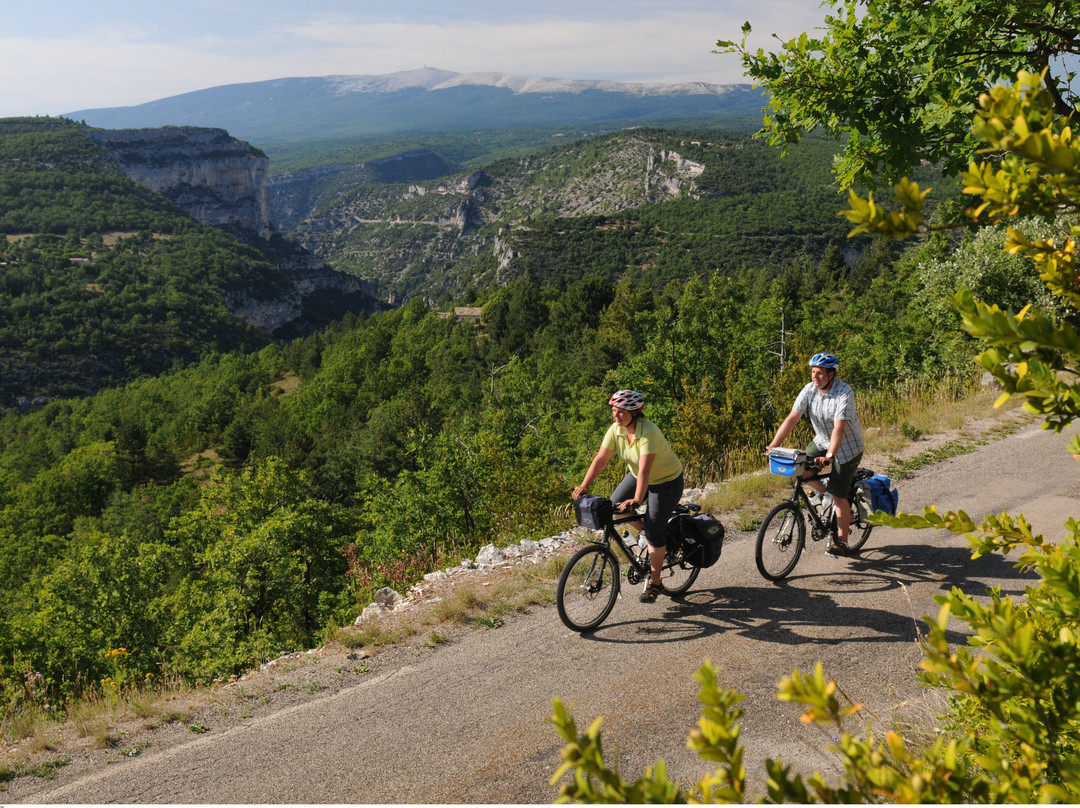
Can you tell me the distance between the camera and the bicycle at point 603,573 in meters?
5.88

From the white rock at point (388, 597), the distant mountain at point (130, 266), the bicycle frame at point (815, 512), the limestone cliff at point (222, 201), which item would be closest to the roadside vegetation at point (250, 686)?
the white rock at point (388, 597)

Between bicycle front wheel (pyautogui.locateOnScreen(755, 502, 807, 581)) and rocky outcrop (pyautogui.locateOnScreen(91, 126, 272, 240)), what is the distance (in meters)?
207

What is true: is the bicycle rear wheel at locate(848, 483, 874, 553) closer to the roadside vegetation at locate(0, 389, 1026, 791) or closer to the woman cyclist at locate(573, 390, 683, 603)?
the roadside vegetation at locate(0, 389, 1026, 791)

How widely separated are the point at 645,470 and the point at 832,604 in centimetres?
Result: 228

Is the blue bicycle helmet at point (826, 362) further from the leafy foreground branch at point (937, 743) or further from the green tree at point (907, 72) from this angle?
the leafy foreground branch at point (937, 743)

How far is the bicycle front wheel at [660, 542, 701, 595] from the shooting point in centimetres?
632

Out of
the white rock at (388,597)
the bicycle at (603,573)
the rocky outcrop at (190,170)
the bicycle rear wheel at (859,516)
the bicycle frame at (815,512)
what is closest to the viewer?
the bicycle at (603,573)

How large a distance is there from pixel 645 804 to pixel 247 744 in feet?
14.3

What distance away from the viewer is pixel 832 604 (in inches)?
239

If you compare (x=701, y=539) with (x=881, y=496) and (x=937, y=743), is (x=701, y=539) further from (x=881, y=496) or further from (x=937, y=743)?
(x=937, y=743)

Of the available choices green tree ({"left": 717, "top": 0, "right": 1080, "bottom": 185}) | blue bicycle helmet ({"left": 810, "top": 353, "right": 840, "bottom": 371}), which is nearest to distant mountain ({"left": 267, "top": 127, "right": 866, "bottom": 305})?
green tree ({"left": 717, "top": 0, "right": 1080, "bottom": 185})

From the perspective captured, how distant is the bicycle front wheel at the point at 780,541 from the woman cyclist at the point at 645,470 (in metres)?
1.12

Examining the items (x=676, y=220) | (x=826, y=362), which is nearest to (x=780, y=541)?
(x=826, y=362)

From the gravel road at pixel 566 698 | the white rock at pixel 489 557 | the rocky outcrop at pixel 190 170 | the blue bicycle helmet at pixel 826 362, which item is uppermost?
the rocky outcrop at pixel 190 170
